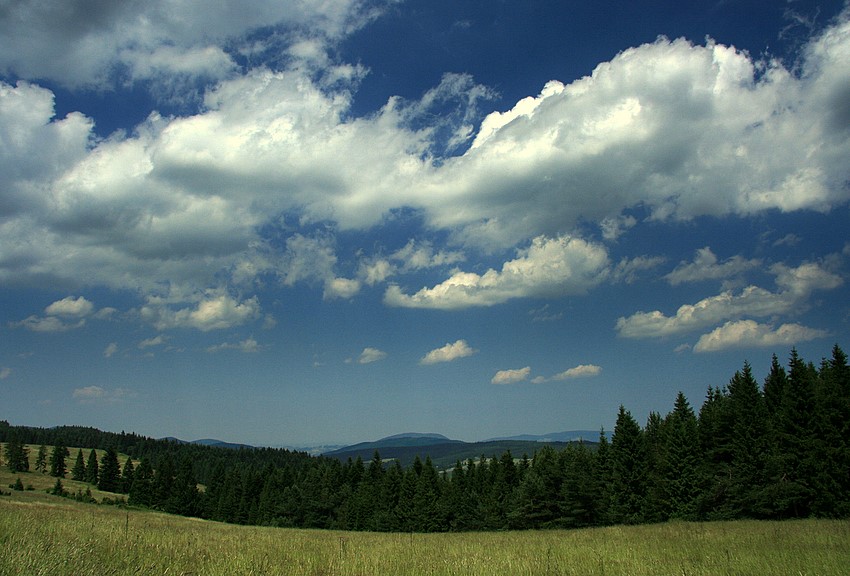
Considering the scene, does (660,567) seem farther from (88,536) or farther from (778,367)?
(778,367)

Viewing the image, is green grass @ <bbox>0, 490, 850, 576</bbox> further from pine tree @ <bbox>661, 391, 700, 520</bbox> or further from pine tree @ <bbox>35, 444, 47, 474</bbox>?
pine tree @ <bbox>35, 444, 47, 474</bbox>

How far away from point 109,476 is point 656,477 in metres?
140

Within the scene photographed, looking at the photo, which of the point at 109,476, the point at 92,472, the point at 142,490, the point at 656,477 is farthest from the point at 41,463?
the point at 656,477

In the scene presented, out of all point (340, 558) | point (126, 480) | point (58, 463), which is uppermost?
point (340, 558)

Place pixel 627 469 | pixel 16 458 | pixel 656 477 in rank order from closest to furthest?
pixel 656 477, pixel 627 469, pixel 16 458

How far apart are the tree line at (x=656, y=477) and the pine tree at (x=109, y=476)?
205 feet

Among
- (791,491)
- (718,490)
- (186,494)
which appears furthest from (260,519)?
(791,491)

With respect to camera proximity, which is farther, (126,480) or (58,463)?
(58,463)

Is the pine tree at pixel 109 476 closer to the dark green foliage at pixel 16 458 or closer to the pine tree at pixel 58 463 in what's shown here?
the pine tree at pixel 58 463

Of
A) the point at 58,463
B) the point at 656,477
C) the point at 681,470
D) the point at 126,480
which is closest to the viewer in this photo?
the point at 681,470

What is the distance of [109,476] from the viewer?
132 meters

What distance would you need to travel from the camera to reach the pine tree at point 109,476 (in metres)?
131

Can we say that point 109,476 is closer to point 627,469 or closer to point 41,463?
point 41,463

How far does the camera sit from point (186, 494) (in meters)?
113
